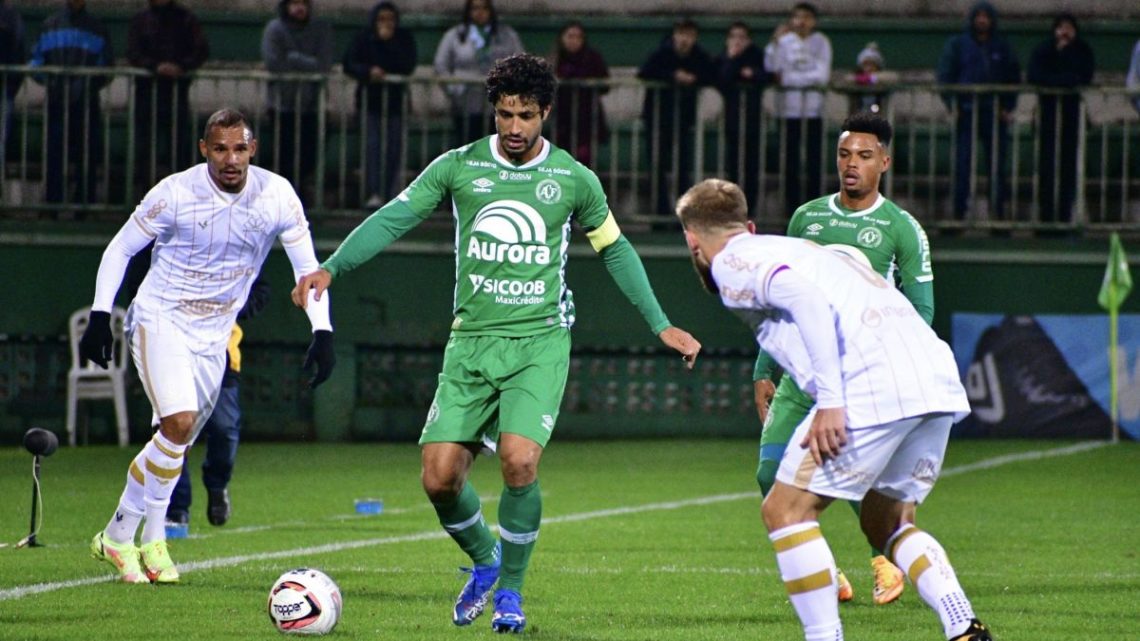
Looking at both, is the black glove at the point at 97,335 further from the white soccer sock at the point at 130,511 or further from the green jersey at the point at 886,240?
the green jersey at the point at 886,240

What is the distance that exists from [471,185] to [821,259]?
2.13 meters

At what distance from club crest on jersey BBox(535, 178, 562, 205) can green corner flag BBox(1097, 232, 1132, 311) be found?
12054 mm

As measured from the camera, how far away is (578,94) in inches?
756

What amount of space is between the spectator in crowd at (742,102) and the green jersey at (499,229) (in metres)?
10.8

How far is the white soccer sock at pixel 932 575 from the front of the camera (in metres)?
6.57

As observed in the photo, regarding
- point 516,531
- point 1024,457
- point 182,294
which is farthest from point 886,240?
point 1024,457

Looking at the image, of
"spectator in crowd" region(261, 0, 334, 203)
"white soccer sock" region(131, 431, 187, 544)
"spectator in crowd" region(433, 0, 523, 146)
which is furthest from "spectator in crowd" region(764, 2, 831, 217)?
"white soccer sock" region(131, 431, 187, 544)

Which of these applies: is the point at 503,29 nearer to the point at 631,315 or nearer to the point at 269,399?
the point at 631,315

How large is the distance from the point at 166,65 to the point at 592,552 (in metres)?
9.42

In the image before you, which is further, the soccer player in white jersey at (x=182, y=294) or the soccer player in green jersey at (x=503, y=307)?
the soccer player in white jersey at (x=182, y=294)

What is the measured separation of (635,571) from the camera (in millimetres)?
9992

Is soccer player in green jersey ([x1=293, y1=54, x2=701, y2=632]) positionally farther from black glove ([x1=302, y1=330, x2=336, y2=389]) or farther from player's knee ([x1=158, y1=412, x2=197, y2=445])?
player's knee ([x1=158, y1=412, x2=197, y2=445])

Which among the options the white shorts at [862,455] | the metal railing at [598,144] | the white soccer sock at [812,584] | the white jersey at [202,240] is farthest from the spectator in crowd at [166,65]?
the white soccer sock at [812,584]

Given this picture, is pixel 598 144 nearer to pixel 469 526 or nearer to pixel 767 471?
pixel 767 471
